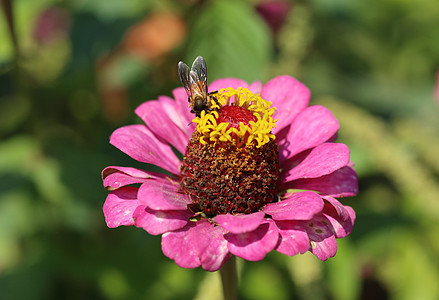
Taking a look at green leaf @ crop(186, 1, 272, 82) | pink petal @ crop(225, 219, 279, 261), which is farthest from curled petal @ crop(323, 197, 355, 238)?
green leaf @ crop(186, 1, 272, 82)

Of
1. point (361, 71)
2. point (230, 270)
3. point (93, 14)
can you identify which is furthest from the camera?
point (361, 71)

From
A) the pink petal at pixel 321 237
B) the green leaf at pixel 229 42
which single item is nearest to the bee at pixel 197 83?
the pink petal at pixel 321 237

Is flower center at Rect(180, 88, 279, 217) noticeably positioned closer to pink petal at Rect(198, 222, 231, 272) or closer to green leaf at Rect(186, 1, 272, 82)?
pink petal at Rect(198, 222, 231, 272)

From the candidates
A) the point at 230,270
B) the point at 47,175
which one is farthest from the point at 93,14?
the point at 230,270

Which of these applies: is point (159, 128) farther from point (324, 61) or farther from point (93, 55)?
point (324, 61)

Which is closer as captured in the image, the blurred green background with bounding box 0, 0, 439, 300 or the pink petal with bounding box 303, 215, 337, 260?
the pink petal with bounding box 303, 215, 337, 260

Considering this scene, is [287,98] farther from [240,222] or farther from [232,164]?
[240,222]

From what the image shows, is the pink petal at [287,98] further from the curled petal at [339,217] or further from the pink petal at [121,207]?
the pink petal at [121,207]
